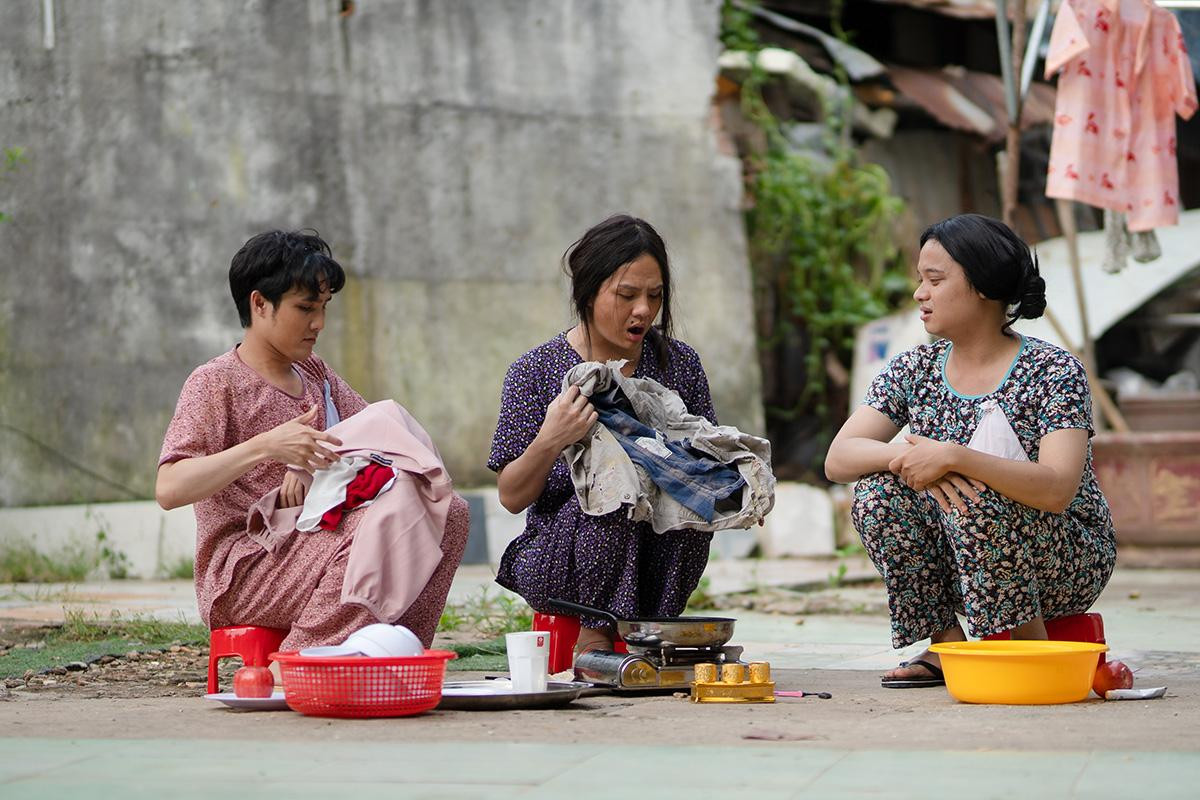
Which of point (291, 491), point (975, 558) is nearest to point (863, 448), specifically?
point (975, 558)

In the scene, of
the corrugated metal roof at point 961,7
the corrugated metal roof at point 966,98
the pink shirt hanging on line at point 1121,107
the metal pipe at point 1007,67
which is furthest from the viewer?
the corrugated metal roof at point 961,7

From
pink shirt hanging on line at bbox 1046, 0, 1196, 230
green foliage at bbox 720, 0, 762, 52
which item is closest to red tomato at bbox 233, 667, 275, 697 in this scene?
pink shirt hanging on line at bbox 1046, 0, 1196, 230

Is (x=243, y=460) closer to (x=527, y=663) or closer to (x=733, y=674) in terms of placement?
(x=527, y=663)

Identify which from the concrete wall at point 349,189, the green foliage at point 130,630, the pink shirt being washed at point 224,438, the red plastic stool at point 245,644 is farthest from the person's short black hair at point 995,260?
the concrete wall at point 349,189

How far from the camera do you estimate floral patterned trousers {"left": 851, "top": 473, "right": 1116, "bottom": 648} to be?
3.77m

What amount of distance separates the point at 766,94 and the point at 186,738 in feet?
26.3

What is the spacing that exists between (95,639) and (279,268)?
1.91m

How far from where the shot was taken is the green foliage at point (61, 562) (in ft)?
25.4

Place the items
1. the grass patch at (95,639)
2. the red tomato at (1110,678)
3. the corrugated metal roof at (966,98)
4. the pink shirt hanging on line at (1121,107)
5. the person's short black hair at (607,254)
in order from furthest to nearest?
the corrugated metal roof at (966,98), the pink shirt hanging on line at (1121,107), the grass patch at (95,639), the person's short black hair at (607,254), the red tomato at (1110,678)

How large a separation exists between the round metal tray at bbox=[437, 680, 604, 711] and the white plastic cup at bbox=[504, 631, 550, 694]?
0.03 m

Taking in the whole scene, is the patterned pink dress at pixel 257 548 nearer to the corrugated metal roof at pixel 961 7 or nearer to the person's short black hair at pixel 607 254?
the person's short black hair at pixel 607 254

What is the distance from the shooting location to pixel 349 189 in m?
8.38

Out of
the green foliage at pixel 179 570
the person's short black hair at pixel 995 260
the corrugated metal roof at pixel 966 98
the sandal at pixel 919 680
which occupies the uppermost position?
the corrugated metal roof at pixel 966 98

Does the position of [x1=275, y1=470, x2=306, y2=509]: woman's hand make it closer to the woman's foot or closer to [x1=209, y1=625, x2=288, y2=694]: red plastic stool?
[x1=209, y1=625, x2=288, y2=694]: red plastic stool
